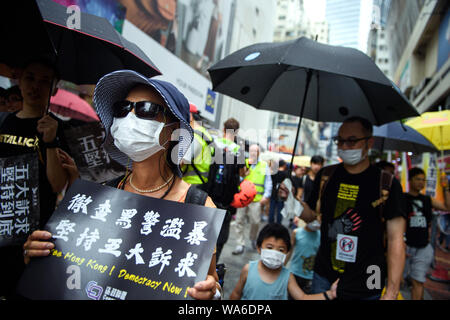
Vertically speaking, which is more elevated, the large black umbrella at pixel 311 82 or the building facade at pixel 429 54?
the building facade at pixel 429 54

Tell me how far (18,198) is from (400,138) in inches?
193

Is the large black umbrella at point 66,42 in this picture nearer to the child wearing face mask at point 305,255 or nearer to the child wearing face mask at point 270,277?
the child wearing face mask at point 270,277

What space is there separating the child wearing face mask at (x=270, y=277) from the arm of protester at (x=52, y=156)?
6.18 feet

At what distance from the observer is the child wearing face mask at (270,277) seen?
107 inches

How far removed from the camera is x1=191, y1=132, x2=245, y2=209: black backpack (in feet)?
9.73

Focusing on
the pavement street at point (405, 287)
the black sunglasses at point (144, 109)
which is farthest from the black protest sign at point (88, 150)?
the pavement street at point (405, 287)

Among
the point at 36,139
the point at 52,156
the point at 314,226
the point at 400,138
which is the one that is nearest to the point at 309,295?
the point at 314,226

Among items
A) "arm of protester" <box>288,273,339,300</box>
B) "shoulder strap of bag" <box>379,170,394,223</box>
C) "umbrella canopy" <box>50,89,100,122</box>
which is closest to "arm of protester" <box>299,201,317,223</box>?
"arm of protester" <box>288,273,339,300</box>

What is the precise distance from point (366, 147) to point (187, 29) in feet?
42.5

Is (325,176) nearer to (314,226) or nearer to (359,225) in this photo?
(359,225)

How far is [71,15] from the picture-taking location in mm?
2049

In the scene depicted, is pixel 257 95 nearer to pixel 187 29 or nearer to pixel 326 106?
pixel 326 106

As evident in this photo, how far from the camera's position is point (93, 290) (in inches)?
44.3
